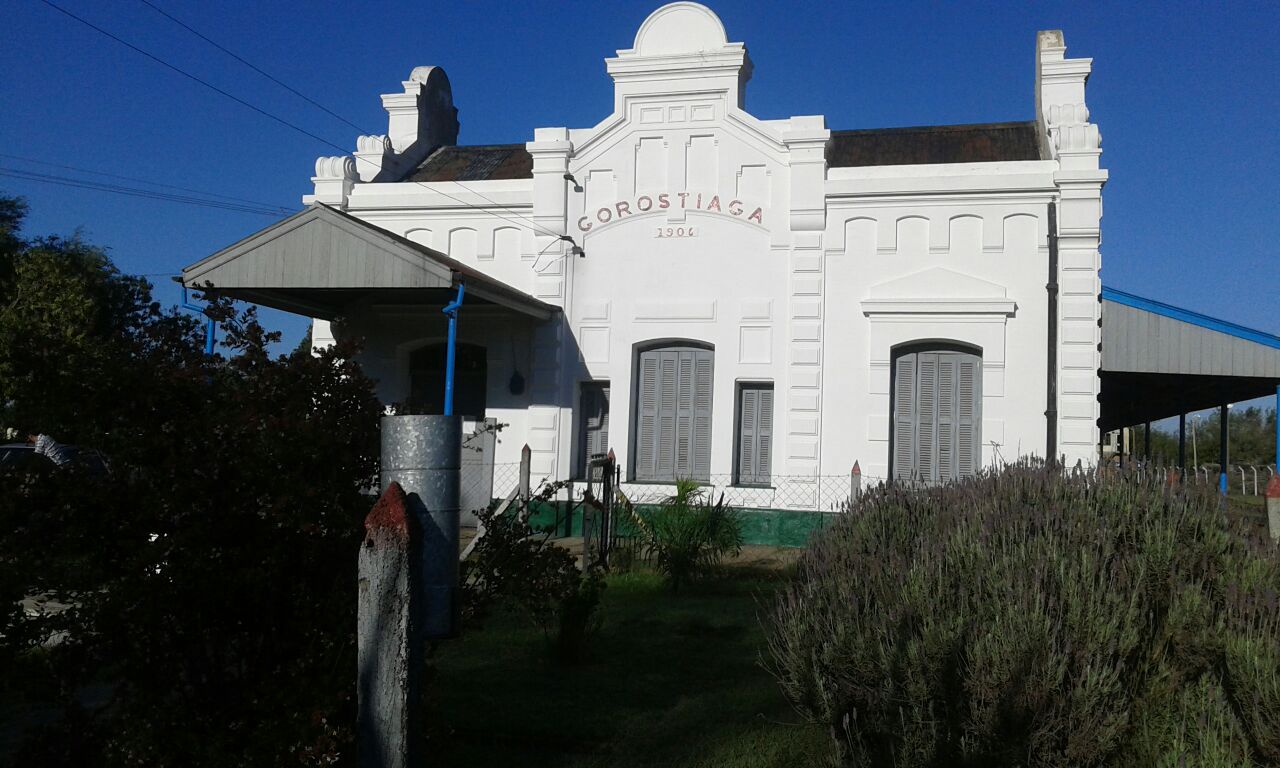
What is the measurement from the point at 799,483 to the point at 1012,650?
1105 centimetres

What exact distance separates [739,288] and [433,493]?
41.6 ft

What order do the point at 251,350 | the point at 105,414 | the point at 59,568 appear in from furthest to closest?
the point at 251,350, the point at 105,414, the point at 59,568

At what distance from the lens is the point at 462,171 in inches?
750

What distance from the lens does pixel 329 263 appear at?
13898 millimetres

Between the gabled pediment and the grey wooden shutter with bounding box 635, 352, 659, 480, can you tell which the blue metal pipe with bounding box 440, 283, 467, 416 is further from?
the gabled pediment

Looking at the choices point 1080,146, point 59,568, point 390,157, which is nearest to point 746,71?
point 1080,146

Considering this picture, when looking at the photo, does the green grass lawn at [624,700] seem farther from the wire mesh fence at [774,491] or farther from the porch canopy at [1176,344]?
the porch canopy at [1176,344]

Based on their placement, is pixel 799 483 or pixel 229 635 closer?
pixel 229 635

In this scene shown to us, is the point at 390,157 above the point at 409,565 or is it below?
above

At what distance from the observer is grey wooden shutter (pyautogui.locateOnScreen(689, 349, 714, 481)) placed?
1612 centimetres

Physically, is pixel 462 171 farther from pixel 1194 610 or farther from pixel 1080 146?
pixel 1194 610

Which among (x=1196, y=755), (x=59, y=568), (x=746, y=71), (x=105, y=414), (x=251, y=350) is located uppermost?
(x=746, y=71)

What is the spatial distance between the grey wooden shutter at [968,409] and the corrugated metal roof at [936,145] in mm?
3349

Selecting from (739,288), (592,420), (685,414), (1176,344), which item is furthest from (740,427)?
(1176,344)
